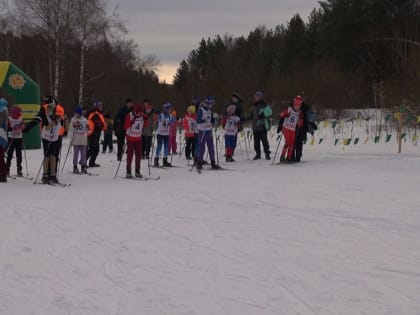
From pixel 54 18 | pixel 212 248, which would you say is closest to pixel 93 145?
pixel 212 248

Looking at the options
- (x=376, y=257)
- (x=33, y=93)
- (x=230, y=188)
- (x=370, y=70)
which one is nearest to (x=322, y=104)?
(x=370, y=70)

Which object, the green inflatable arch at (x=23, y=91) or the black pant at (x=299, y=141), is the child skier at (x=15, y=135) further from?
the green inflatable arch at (x=23, y=91)

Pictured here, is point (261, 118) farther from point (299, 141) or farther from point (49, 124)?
point (49, 124)

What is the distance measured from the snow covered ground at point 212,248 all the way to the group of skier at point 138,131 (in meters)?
1.32

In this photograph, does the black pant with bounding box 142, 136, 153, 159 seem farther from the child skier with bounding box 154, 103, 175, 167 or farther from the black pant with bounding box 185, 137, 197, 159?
the child skier with bounding box 154, 103, 175, 167

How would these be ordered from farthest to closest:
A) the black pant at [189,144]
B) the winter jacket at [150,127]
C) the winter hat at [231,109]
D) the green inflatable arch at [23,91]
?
the green inflatable arch at [23,91] < the winter jacket at [150,127] < the black pant at [189,144] < the winter hat at [231,109]

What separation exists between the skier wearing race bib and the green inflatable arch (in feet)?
37.4

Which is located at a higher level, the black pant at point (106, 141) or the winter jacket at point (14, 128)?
the winter jacket at point (14, 128)

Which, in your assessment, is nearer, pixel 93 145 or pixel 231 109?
pixel 93 145

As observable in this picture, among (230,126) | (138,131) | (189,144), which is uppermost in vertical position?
(230,126)

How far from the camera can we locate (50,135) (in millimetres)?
11562

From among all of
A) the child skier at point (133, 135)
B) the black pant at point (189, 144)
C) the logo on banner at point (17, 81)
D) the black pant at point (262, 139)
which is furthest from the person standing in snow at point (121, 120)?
the logo on banner at point (17, 81)

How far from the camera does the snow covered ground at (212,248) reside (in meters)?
4.39

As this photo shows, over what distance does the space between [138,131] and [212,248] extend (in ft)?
22.5
